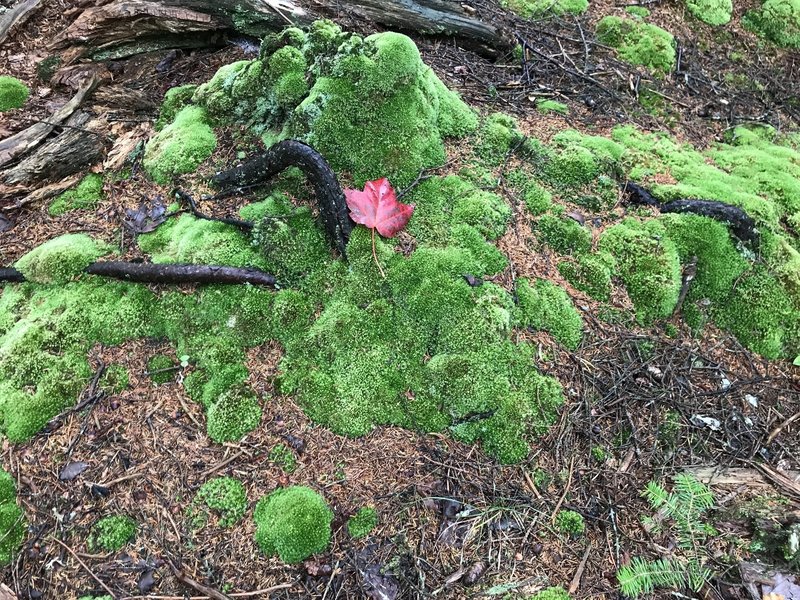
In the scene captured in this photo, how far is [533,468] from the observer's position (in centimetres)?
361

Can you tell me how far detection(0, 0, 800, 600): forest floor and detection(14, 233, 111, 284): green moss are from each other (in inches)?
10.3

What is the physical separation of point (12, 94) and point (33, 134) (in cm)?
132

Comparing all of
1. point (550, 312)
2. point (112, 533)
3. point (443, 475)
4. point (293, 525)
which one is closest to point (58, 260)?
point (112, 533)

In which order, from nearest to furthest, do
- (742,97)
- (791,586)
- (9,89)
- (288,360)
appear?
(791,586) < (288,360) < (9,89) < (742,97)

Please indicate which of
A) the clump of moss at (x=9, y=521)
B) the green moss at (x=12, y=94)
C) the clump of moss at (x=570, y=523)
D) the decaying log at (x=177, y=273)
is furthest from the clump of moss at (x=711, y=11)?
the clump of moss at (x=9, y=521)

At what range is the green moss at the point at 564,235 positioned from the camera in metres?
4.66

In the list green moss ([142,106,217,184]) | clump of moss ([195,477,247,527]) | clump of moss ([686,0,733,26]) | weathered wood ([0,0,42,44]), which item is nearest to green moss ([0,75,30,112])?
weathered wood ([0,0,42,44])

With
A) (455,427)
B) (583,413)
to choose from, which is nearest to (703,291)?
(583,413)

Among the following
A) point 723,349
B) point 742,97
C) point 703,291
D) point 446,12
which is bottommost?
point 723,349

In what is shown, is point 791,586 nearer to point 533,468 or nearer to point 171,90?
point 533,468

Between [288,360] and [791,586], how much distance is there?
367 centimetres

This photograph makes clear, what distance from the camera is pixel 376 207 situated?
4.22 meters

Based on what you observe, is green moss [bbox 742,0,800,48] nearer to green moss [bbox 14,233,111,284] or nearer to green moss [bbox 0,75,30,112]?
green moss [bbox 14,233,111,284]

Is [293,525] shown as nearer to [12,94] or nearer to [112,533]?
[112,533]
